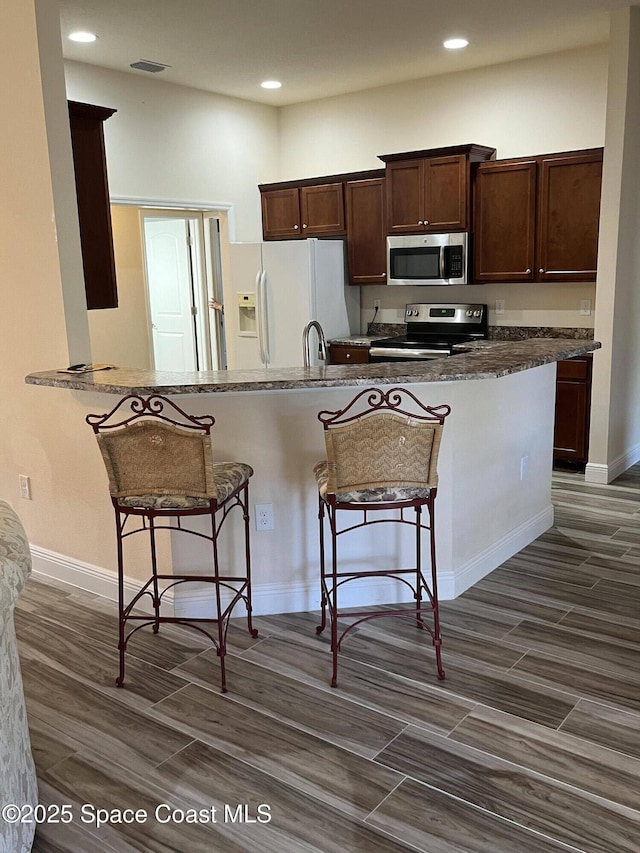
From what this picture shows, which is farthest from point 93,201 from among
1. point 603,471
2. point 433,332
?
point 603,471

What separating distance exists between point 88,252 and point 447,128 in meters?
3.41

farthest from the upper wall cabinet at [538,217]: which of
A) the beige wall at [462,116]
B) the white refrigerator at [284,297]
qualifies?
the white refrigerator at [284,297]

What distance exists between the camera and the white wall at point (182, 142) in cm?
560

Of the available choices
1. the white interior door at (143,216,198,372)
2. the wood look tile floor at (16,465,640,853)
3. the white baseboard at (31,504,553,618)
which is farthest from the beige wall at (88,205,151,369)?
the wood look tile floor at (16,465,640,853)

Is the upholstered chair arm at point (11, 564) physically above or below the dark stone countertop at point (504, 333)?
below

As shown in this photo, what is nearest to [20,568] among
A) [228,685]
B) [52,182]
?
[228,685]

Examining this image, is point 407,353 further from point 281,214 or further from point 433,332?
point 281,214

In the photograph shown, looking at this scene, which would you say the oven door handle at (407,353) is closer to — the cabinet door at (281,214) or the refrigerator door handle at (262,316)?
the refrigerator door handle at (262,316)

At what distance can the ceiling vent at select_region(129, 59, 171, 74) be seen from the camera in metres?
5.32

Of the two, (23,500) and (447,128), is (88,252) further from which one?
(447,128)

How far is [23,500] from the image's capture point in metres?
3.81

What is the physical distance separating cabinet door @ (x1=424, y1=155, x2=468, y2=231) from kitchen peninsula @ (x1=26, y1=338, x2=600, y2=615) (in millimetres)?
2267

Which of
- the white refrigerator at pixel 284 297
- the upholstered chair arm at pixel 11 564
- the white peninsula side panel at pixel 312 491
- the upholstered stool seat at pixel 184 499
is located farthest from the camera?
the white refrigerator at pixel 284 297

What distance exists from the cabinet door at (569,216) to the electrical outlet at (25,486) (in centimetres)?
365
